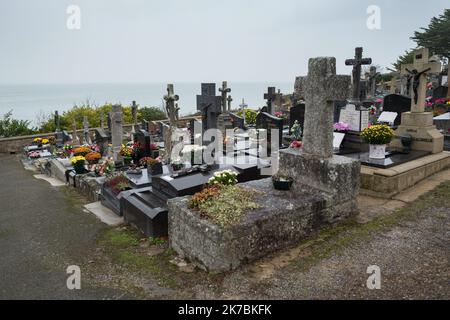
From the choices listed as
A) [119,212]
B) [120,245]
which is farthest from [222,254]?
[119,212]

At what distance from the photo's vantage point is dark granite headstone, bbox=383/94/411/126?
13766 millimetres

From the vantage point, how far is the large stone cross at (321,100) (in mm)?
5520

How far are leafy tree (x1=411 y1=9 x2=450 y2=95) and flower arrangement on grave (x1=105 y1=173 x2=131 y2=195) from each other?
129 feet

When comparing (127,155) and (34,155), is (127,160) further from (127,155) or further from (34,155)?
(34,155)

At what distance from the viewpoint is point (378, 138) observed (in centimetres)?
795

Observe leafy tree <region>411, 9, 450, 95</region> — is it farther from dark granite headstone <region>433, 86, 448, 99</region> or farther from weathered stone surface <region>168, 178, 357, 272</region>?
weathered stone surface <region>168, 178, 357, 272</region>

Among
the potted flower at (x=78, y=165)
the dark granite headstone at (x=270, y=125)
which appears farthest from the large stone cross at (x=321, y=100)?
the potted flower at (x=78, y=165)

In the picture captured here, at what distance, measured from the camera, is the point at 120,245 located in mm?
6105

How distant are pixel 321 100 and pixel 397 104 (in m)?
10.1

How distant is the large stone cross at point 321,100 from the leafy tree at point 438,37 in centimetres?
3858

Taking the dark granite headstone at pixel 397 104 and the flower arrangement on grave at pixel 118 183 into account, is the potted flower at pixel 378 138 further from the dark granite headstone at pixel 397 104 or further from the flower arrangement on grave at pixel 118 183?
the dark granite headstone at pixel 397 104

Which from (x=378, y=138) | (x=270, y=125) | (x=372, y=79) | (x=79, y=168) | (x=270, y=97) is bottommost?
(x=79, y=168)

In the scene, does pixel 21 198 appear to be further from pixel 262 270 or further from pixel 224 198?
pixel 262 270

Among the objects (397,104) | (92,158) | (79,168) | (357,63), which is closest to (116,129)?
(92,158)
